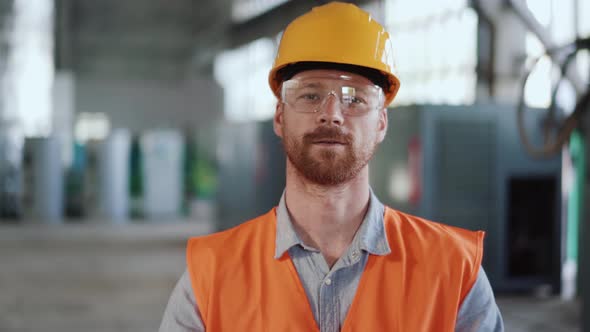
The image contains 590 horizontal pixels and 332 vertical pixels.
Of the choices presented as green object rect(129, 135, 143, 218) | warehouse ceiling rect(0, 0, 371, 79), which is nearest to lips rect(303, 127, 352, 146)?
green object rect(129, 135, 143, 218)

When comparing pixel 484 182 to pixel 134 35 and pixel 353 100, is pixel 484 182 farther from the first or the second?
pixel 134 35

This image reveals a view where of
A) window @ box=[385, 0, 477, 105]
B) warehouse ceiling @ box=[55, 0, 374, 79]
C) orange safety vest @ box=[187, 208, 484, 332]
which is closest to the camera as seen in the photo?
orange safety vest @ box=[187, 208, 484, 332]

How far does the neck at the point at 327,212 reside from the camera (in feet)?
6.02

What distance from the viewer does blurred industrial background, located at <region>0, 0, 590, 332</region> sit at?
6.62 m

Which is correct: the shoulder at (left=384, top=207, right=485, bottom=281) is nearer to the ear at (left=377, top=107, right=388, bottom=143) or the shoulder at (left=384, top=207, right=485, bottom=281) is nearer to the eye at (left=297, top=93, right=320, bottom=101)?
the ear at (left=377, top=107, right=388, bottom=143)

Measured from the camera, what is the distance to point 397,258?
177cm

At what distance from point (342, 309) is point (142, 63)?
27882 millimetres

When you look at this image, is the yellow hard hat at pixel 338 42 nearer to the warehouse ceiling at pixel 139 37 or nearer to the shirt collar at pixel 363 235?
the shirt collar at pixel 363 235

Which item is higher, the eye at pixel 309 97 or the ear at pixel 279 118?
the eye at pixel 309 97

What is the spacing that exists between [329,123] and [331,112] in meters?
0.03

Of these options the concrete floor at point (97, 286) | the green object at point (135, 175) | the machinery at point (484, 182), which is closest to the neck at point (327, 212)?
the concrete floor at point (97, 286)

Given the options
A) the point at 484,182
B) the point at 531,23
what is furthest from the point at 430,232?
the point at 531,23

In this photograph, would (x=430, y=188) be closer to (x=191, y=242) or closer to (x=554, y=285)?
(x=554, y=285)

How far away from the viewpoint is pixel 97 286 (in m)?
7.79
